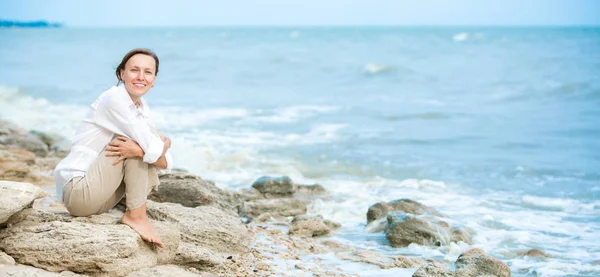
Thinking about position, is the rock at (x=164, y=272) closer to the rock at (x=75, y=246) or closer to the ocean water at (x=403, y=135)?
the rock at (x=75, y=246)

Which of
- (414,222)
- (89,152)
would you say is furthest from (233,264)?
(414,222)

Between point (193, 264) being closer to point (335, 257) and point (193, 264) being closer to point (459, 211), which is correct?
point (335, 257)

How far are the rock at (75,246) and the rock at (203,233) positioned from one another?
0.68m

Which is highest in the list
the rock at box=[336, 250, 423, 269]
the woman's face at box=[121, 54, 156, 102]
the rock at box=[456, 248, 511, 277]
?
the woman's face at box=[121, 54, 156, 102]

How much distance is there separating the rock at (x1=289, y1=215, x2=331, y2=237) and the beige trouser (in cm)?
310

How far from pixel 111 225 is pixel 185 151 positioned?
8.65 meters

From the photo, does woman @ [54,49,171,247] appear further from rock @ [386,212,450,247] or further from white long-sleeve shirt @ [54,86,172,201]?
rock @ [386,212,450,247]

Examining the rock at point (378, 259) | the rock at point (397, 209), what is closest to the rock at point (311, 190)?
the rock at point (397, 209)

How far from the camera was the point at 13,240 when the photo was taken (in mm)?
4254

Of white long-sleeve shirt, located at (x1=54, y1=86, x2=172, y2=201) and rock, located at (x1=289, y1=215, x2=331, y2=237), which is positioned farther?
rock, located at (x1=289, y1=215, x2=331, y2=237)

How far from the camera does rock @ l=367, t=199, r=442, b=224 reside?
8.19 m

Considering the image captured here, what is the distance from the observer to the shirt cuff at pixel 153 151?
430 centimetres

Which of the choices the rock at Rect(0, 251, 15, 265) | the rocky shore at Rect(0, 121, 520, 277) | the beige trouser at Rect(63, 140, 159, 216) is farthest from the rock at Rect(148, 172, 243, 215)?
the rock at Rect(0, 251, 15, 265)

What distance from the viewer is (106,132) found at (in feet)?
14.5
